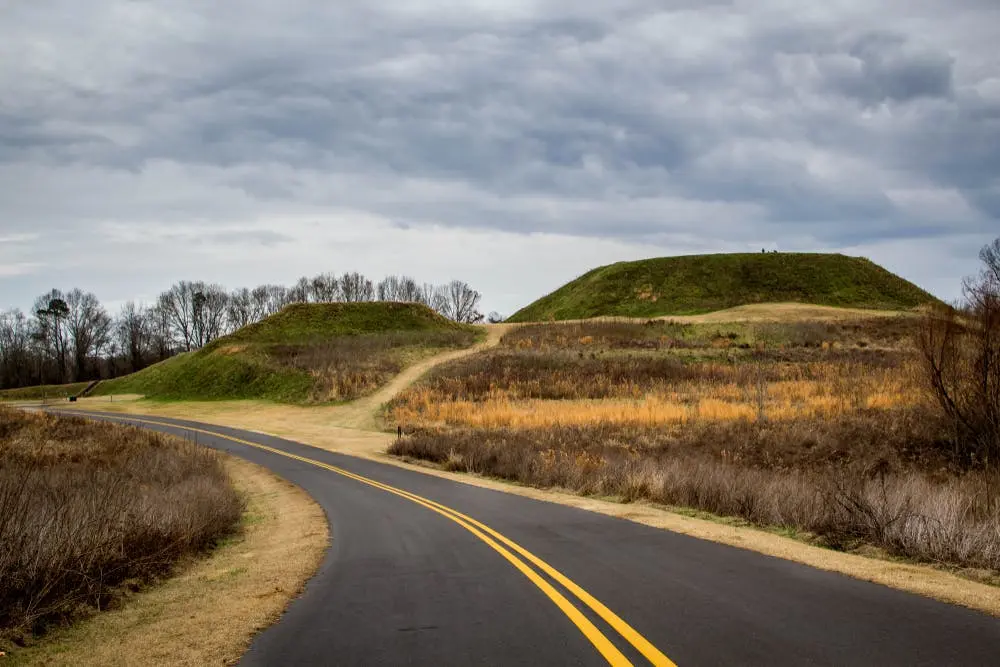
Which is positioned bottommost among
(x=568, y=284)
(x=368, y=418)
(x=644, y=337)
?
(x=368, y=418)

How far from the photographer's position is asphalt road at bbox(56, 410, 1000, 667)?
5207 mm

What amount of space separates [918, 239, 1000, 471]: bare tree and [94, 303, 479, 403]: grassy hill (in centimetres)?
3925

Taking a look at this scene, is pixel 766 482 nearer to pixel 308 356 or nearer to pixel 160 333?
pixel 308 356

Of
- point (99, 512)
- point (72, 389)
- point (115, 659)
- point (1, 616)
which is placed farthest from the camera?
point (72, 389)

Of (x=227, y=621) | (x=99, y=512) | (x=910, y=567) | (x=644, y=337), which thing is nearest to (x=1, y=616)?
(x=227, y=621)

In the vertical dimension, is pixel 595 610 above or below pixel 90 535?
below

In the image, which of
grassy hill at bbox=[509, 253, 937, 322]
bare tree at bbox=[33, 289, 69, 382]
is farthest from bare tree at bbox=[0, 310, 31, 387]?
grassy hill at bbox=[509, 253, 937, 322]

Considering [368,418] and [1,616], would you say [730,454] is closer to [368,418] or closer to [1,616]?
[1,616]

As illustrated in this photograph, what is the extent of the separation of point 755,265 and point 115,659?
327 ft

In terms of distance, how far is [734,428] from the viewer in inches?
1019

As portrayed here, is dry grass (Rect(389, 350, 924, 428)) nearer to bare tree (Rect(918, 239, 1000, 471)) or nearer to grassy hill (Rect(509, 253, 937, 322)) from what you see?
bare tree (Rect(918, 239, 1000, 471))

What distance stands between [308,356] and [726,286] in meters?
55.3

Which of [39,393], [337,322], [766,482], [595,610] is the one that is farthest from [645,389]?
[39,393]

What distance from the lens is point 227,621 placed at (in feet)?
22.5
